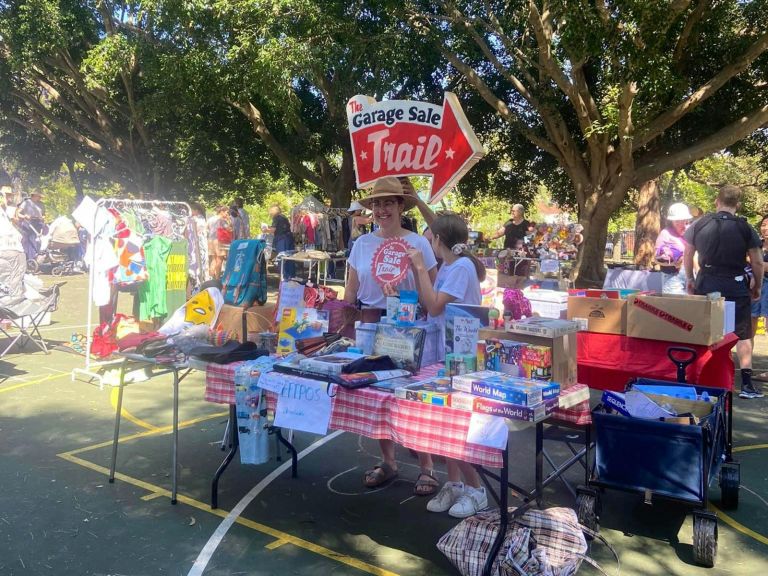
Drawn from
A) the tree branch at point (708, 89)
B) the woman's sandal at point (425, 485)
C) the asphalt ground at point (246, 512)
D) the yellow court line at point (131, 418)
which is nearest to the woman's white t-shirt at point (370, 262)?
the woman's sandal at point (425, 485)

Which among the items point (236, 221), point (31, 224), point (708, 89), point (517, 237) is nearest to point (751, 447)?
point (517, 237)

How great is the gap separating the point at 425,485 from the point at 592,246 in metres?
12.4

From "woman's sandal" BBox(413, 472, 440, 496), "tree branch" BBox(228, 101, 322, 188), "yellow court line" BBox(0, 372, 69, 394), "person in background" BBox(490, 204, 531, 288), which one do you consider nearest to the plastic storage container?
"woman's sandal" BBox(413, 472, 440, 496)

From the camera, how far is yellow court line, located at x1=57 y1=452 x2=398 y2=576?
3439 millimetres

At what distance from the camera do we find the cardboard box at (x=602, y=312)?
5426mm

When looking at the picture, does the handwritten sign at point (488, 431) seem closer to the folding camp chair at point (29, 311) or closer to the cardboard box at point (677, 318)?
the cardboard box at point (677, 318)

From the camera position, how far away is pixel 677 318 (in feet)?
16.6

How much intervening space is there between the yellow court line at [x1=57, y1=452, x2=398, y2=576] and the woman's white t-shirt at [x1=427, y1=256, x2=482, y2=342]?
132 centimetres

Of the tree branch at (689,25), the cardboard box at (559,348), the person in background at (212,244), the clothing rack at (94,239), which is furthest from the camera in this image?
the person in background at (212,244)

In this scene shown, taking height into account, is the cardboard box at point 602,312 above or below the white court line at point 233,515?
above

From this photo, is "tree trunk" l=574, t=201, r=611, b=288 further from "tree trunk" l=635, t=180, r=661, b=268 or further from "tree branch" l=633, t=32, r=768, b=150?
"tree trunk" l=635, t=180, r=661, b=268

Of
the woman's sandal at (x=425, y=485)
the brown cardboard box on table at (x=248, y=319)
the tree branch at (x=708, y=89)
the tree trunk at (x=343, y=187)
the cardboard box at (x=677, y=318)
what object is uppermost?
the tree branch at (x=708, y=89)

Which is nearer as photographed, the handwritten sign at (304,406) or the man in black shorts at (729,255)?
the handwritten sign at (304,406)

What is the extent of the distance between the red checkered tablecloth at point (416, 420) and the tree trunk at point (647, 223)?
16.8m
